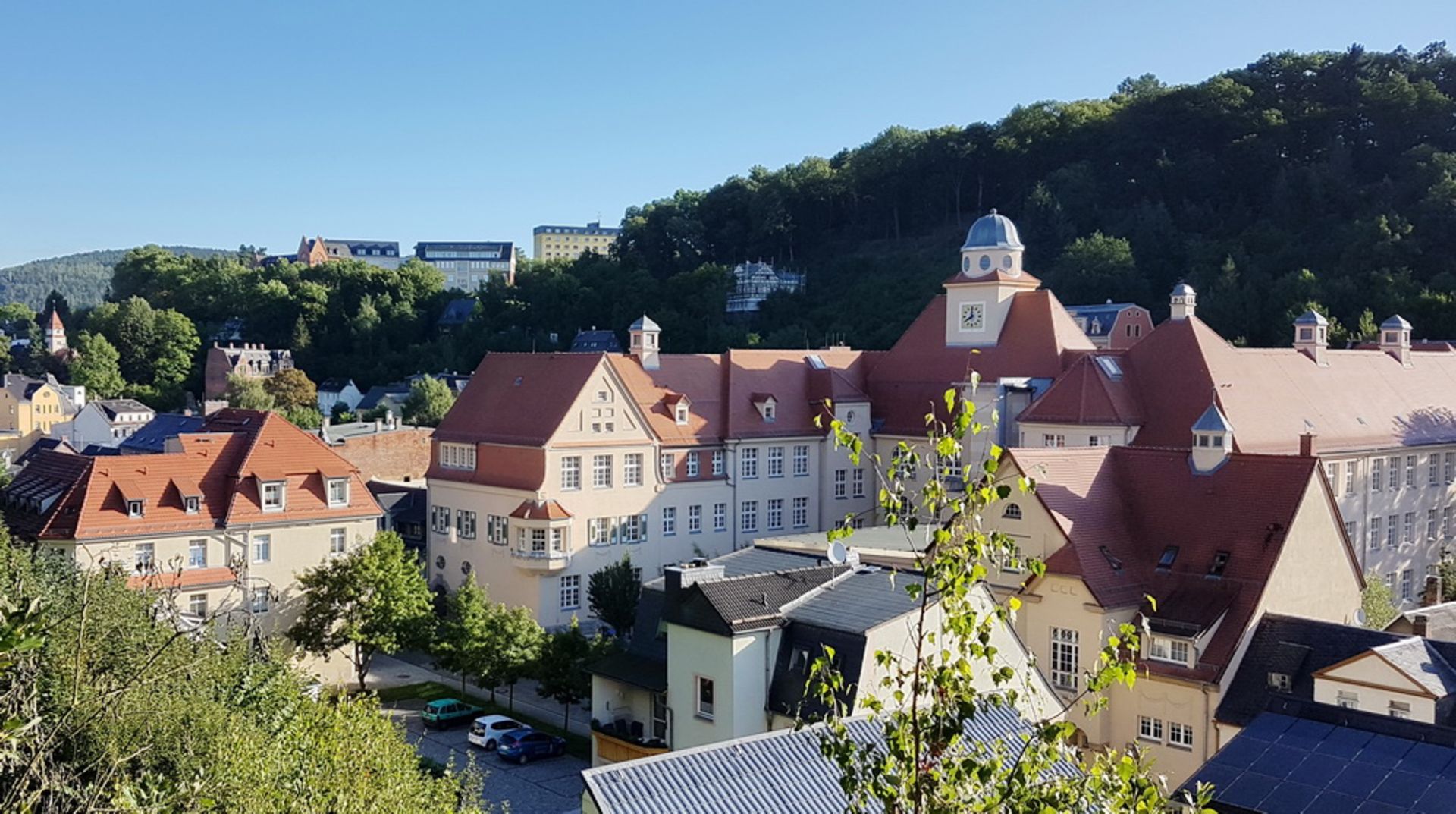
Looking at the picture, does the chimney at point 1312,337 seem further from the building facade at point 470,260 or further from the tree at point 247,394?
the building facade at point 470,260

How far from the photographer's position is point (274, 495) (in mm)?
33156

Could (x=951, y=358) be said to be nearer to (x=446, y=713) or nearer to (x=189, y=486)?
(x=446, y=713)

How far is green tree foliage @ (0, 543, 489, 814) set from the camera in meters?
9.70

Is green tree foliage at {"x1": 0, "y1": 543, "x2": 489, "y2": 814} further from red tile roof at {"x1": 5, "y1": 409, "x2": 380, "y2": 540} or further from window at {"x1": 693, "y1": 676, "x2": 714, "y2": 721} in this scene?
red tile roof at {"x1": 5, "y1": 409, "x2": 380, "y2": 540}

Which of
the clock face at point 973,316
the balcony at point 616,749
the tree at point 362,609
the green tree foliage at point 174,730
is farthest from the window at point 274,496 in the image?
the clock face at point 973,316

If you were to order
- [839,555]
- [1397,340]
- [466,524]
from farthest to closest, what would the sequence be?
[1397,340] → [466,524] → [839,555]

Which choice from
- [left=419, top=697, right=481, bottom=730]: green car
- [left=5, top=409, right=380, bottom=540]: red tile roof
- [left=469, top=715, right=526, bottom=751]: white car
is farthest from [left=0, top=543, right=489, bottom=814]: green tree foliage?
[left=5, top=409, right=380, bottom=540]: red tile roof

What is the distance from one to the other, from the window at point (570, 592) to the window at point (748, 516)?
7.18 m

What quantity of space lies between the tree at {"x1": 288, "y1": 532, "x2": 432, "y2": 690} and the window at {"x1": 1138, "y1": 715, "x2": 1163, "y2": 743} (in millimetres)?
17867

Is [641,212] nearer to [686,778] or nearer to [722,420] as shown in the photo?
[722,420]

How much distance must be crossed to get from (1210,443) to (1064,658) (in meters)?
6.05

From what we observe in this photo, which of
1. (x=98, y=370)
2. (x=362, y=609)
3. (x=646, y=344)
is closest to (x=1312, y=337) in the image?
(x=646, y=344)

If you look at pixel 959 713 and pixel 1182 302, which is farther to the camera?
pixel 1182 302

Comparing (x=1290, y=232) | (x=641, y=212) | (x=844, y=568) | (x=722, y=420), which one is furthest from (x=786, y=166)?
(x=844, y=568)
